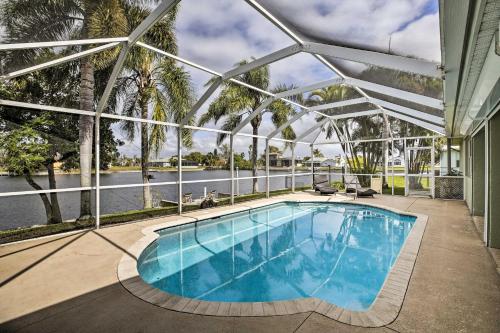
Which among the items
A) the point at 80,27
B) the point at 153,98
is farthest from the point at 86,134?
the point at 153,98

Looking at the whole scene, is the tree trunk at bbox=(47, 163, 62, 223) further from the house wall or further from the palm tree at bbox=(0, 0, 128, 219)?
the house wall

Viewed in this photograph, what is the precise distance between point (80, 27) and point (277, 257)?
6.34m

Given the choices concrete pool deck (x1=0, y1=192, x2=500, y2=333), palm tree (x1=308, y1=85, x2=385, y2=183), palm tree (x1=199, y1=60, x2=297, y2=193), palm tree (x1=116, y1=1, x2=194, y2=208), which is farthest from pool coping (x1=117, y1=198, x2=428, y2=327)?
palm tree (x1=308, y1=85, x2=385, y2=183)

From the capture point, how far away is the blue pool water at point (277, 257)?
443 centimetres

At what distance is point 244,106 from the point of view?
1409cm

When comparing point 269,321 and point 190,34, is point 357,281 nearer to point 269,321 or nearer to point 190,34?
point 269,321

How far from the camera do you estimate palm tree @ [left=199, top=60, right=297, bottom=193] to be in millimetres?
13648

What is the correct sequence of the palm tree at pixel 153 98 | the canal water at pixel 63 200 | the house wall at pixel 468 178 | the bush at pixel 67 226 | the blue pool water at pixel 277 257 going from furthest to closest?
the palm tree at pixel 153 98
the house wall at pixel 468 178
the bush at pixel 67 226
the canal water at pixel 63 200
the blue pool water at pixel 277 257

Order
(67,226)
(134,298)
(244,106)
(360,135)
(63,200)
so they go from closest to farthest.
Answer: (134,298) → (67,226) → (63,200) → (244,106) → (360,135)

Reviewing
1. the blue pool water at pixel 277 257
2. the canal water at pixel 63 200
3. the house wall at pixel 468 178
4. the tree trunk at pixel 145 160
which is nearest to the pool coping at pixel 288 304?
the blue pool water at pixel 277 257

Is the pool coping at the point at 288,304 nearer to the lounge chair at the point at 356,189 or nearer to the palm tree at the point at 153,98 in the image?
the palm tree at the point at 153,98

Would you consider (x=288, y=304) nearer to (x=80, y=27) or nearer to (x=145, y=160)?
(x=80, y=27)

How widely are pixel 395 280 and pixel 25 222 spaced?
25.9 ft

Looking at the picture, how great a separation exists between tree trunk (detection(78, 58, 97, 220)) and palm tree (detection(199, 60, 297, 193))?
6.59 metres
